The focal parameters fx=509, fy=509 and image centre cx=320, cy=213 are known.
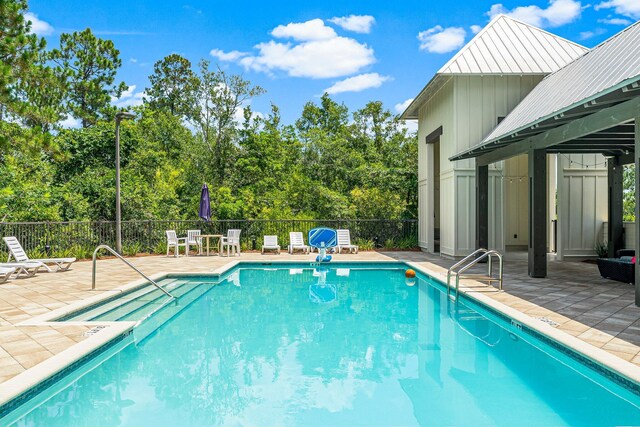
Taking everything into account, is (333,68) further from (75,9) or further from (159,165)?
(159,165)

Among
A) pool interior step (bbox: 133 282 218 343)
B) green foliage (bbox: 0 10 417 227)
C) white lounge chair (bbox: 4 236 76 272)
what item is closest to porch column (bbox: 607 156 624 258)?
green foliage (bbox: 0 10 417 227)

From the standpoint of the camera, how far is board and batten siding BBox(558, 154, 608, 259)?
12.9 metres

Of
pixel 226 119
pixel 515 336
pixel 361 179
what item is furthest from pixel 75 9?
pixel 515 336

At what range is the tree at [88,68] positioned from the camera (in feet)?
82.7

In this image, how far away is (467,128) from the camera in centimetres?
1282

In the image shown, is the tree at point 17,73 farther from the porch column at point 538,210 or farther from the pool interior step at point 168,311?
the porch column at point 538,210

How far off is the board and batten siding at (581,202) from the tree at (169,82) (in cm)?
2423

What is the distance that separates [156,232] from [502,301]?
39.6 feet

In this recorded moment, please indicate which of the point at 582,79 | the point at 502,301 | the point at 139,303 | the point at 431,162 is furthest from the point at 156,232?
the point at 582,79

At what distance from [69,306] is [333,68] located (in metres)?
57.3

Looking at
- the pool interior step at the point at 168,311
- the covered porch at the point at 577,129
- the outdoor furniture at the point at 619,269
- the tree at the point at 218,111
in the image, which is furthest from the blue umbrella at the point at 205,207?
the outdoor furniture at the point at 619,269

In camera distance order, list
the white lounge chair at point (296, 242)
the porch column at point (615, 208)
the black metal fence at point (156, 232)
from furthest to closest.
A: 1. the white lounge chair at point (296, 242)
2. the black metal fence at point (156, 232)
3. the porch column at point (615, 208)

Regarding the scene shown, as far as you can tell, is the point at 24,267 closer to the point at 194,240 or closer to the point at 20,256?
the point at 20,256

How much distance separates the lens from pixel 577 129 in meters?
7.21
